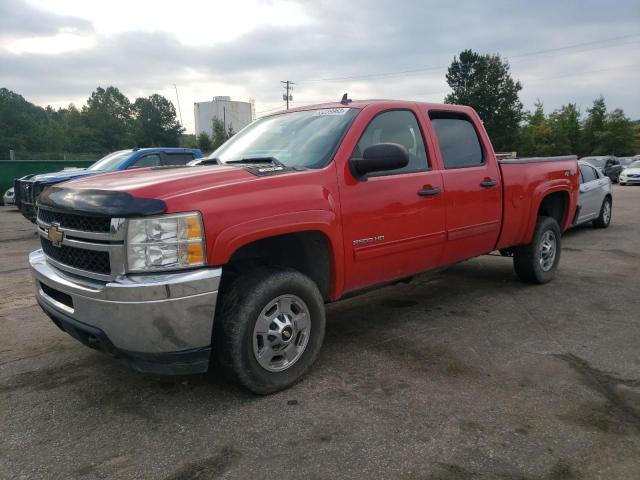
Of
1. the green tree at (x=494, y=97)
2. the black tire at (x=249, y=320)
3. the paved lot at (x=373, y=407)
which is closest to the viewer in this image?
the paved lot at (x=373, y=407)

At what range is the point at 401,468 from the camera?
2535 millimetres

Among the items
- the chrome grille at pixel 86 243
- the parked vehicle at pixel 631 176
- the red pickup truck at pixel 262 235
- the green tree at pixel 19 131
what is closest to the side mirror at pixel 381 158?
the red pickup truck at pixel 262 235

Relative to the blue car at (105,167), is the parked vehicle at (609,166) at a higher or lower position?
lower

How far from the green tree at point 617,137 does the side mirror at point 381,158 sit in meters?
64.2

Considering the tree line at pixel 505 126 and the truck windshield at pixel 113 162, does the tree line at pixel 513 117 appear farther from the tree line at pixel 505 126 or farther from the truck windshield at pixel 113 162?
the truck windshield at pixel 113 162

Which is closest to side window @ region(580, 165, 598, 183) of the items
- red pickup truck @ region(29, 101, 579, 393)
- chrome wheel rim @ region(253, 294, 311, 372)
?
red pickup truck @ region(29, 101, 579, 393)

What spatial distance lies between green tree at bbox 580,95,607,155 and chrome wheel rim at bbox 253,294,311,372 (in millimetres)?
65934

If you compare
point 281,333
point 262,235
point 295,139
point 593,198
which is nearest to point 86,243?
point 262,235

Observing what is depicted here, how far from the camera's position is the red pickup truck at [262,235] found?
9.20 ft

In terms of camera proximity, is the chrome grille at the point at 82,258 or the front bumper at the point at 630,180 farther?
the front bumper at the point at 630,180

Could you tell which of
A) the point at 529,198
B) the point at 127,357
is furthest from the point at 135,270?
the point at 529,198

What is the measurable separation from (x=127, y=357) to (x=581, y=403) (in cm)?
274

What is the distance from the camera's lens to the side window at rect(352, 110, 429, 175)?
4.07 m

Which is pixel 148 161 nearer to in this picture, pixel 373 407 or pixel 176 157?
pixel 176 157
